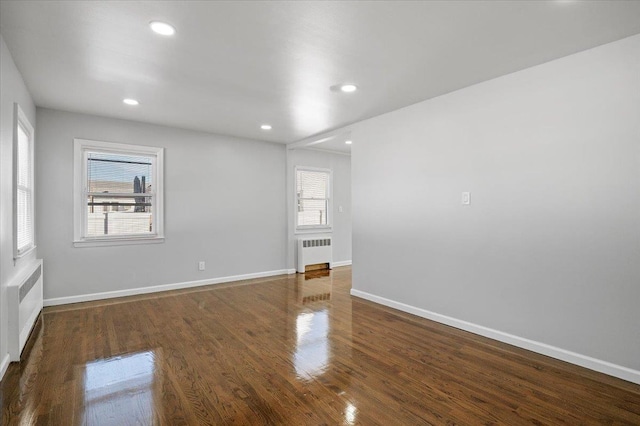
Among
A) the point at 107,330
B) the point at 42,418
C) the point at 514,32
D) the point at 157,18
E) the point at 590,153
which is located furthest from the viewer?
the point at 107,330

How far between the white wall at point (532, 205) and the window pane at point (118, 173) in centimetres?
355

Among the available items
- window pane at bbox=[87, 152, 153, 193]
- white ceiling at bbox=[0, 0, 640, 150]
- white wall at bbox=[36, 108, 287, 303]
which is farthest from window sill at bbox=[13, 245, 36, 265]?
white ceiling at bbox=[0, 0, 640, 150]

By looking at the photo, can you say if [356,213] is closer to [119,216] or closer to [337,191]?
[337,191]

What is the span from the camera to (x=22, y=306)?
2945 mm

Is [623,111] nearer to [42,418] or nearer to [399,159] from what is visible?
[399,159]

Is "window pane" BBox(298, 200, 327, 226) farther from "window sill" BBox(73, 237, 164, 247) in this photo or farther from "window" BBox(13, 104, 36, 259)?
"window" BBox(13, 104, 36, 259)

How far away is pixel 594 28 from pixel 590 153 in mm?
880

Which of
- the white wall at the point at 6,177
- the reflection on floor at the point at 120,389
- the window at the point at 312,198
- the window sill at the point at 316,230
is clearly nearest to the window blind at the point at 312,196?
the window at the point at 312,198

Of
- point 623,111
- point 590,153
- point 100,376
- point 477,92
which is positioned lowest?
point 100,376

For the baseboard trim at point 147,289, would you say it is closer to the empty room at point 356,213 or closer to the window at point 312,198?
the empty room at point 356,213

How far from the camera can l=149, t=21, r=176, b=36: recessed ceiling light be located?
2.30m

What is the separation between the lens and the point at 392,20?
2268 mm

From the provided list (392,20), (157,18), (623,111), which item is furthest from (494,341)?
(157,18)

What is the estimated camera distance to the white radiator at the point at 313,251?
258 inches
